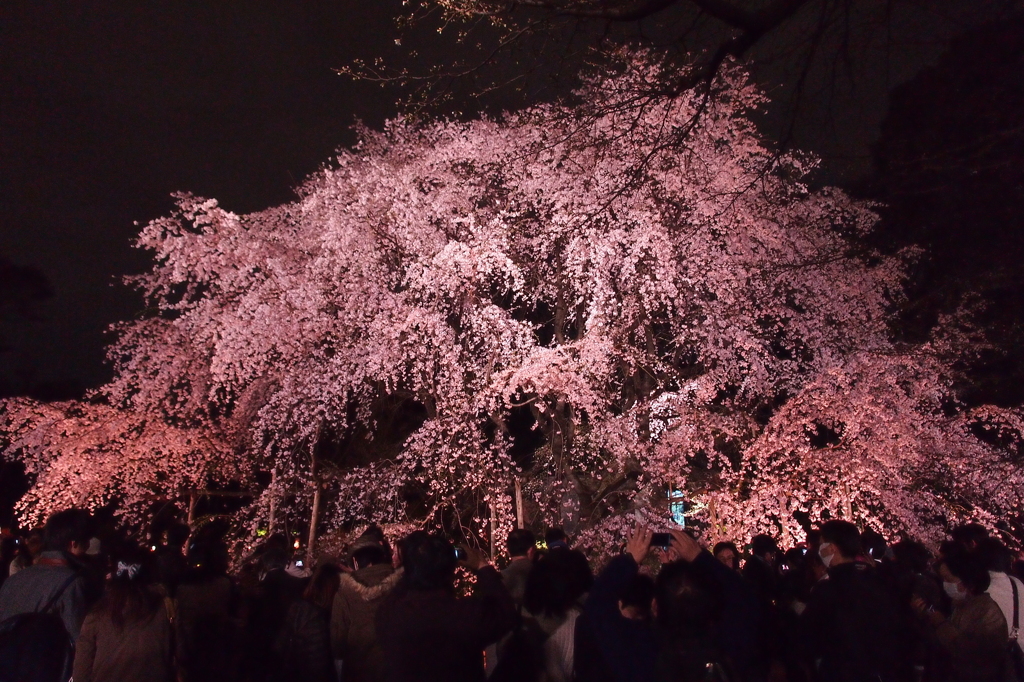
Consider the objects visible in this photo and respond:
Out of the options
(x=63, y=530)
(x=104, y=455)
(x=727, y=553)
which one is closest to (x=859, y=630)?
(x=727, y=553)

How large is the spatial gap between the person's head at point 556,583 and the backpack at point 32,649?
1.99 m

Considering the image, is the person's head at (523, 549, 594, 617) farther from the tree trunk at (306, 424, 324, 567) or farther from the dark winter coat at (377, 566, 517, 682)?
the tree trunk at (306, 424, 324, 567)

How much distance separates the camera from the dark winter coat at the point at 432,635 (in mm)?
2996

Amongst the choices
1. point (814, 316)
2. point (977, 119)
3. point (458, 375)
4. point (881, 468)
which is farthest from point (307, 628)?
point (977, 119)

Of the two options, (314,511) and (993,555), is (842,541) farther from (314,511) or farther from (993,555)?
(314,511)

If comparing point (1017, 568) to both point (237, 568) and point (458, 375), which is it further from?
point (237, 568)

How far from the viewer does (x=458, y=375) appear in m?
11.7

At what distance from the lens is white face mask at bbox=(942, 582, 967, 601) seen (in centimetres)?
473

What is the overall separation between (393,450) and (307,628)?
9999mm

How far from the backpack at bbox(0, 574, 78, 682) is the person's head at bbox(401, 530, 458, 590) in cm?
130

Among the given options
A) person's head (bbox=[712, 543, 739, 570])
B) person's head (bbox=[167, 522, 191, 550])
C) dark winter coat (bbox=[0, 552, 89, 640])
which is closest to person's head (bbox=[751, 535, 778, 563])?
person's head (bbox=[712, 543, 739, 570])

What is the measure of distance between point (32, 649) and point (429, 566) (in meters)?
1.46

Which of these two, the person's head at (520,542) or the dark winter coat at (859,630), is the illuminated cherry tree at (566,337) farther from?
the dark winter coat at (859,630)

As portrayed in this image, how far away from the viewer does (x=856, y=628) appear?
3523mm
